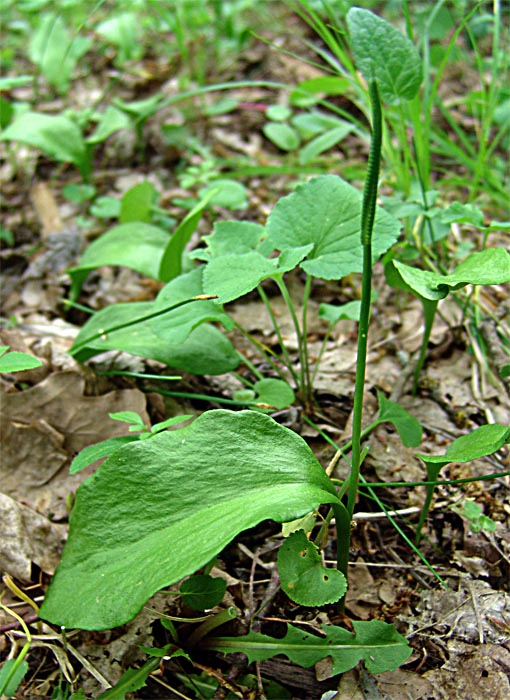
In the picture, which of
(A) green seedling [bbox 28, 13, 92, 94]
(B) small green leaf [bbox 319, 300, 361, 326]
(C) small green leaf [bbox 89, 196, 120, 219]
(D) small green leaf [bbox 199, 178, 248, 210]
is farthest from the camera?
(A) green seedling [bbox 28, 13, 92, 94]

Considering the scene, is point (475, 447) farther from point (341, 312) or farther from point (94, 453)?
point (94, 453)

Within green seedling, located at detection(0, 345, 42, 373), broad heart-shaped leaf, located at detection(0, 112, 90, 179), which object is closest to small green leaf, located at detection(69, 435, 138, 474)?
green seedling, located at detection(0, 345, 42, 373)

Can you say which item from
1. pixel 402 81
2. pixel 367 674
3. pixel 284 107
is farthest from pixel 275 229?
pixel 284 107

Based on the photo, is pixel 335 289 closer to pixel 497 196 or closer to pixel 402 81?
pixel 497 196

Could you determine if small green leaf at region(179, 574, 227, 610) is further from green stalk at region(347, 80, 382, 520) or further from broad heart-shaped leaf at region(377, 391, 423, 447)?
broad heart-shaped leaf at region(377, 391, 423, 447)

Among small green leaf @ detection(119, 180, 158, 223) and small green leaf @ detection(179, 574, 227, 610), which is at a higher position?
small green leaf @ detection(119, 180, 158, 223)

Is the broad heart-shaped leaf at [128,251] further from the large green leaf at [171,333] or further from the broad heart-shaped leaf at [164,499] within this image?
the broad heart-shaped leaf at [164,499]

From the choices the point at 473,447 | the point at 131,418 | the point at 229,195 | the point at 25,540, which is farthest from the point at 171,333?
the point at 229,195
